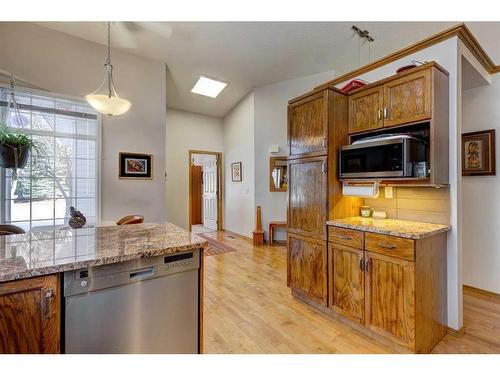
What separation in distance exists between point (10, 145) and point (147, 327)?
2.28m

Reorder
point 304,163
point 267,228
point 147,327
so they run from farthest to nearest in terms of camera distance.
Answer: point 267,228 → point 304,163 → point 147,327

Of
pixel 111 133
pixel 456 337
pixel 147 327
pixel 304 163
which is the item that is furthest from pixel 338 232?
pixel 111 133

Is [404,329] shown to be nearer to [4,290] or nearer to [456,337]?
[456,337]

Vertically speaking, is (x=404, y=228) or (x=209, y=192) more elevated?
(x=209, y=192)

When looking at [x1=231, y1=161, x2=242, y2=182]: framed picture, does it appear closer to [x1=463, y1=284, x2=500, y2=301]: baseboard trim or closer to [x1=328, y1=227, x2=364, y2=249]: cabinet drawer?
[x1=328, y1=227, x2=364, y2=249]: cabinet drawer

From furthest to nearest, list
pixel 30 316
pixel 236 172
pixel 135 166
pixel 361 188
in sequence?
1. pixel 236 172
2. pixel 135 166
3. pixel 361 188
4. pixel 30 316

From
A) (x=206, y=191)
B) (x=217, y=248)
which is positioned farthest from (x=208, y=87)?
(x=217, y=248)

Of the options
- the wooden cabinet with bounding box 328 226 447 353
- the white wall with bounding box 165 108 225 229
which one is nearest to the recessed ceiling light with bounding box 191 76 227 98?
the white wall with bounding box 165 108 225 229

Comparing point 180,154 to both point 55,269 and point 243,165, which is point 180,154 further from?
point 55,269

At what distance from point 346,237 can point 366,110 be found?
47.3 inches

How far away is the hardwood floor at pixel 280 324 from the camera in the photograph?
6.06 feet

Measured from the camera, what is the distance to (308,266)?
7.99 feet

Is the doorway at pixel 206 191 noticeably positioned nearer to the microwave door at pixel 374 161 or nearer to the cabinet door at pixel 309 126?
the cabinet door at pixel 309 126

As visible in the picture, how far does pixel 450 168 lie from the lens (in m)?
1.98
